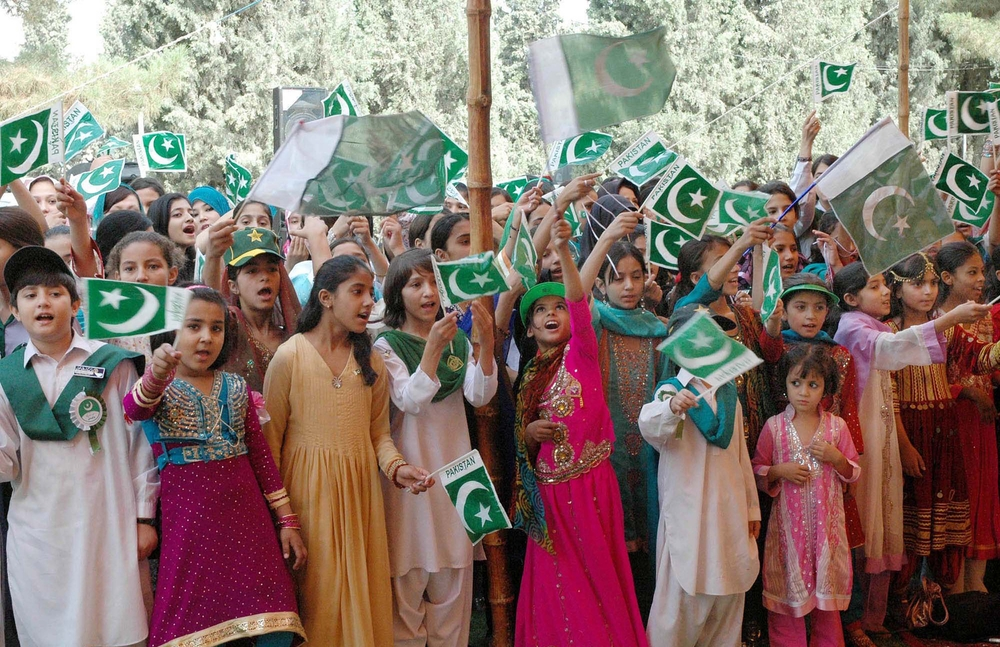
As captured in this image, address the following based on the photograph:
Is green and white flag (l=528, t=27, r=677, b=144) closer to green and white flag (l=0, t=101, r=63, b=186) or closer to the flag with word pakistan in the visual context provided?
the flag with word pakistan

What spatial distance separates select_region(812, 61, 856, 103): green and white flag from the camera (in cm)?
691

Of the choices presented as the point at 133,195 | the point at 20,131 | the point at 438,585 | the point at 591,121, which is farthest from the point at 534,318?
the point at 133,195

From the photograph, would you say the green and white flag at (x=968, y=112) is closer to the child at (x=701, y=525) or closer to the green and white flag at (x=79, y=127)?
the child at (x=701, y=525)

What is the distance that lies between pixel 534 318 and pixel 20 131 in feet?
6.98

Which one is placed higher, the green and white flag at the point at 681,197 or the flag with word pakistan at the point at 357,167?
the flag with word pakistan at the point at 357,167

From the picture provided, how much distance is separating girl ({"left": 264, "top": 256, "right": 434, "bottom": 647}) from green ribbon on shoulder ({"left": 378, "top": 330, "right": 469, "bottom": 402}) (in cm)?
15

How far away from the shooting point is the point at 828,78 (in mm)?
6961

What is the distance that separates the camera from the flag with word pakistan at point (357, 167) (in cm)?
390

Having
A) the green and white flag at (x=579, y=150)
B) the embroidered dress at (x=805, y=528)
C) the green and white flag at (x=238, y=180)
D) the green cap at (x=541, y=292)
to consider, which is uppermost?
the green and white flag at (x=238, y=180)

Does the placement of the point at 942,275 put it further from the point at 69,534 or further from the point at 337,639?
the point at 69,534

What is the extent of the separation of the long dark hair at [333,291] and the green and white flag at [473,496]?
515 mm

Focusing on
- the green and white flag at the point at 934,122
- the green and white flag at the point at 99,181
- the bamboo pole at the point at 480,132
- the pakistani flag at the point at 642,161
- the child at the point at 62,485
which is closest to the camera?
the child at the point at 62,485

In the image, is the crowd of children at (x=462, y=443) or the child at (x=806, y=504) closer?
the crowd of children at (x=462, y=443)

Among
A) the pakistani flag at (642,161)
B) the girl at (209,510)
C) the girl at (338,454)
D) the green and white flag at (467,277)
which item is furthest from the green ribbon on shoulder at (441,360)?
the pakistani flag at (642,161)
